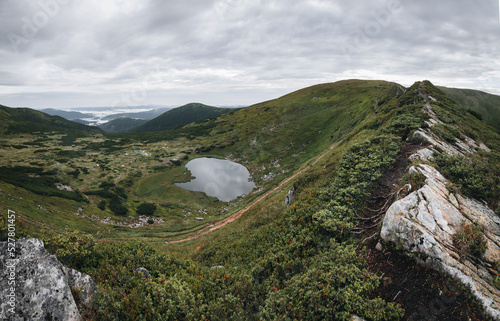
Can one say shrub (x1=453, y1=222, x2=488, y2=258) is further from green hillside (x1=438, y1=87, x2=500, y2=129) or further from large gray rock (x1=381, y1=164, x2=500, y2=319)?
green hillside (x1=438, y1=87, x2=500, y2=129)

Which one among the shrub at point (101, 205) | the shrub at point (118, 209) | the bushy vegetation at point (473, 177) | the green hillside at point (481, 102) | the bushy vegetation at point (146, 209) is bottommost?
the bushy vegetation at point (146, 209)

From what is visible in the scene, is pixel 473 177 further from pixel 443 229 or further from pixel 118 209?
pixel 118 209

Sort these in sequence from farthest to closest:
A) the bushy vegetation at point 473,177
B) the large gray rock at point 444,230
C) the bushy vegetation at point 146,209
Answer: the bushy vegetation at point 146,209
the bushy vegetation at point 473,177
the large gray rock at point 444,230

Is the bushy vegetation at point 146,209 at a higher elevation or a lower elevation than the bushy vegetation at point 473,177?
lower

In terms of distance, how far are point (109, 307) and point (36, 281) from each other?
305 centimetres

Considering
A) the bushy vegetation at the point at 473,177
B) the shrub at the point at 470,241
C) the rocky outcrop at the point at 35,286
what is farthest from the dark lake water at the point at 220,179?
the shrub at the point at 470,241

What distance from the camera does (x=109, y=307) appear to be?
893 cm

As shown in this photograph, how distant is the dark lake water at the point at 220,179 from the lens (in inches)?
2594

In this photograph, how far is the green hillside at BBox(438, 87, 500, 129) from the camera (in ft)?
467

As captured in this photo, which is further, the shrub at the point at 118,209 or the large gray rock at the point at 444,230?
the shrub at the point at 118,209

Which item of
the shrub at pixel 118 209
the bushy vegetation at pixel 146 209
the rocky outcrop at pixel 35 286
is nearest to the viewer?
the rocky outcrop at pixel 35 286

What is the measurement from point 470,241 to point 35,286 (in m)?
18.8

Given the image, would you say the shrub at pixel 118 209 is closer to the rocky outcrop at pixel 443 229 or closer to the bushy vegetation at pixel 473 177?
the rocky outcrop at pixel 443 229

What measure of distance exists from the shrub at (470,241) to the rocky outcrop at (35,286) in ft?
55.2
